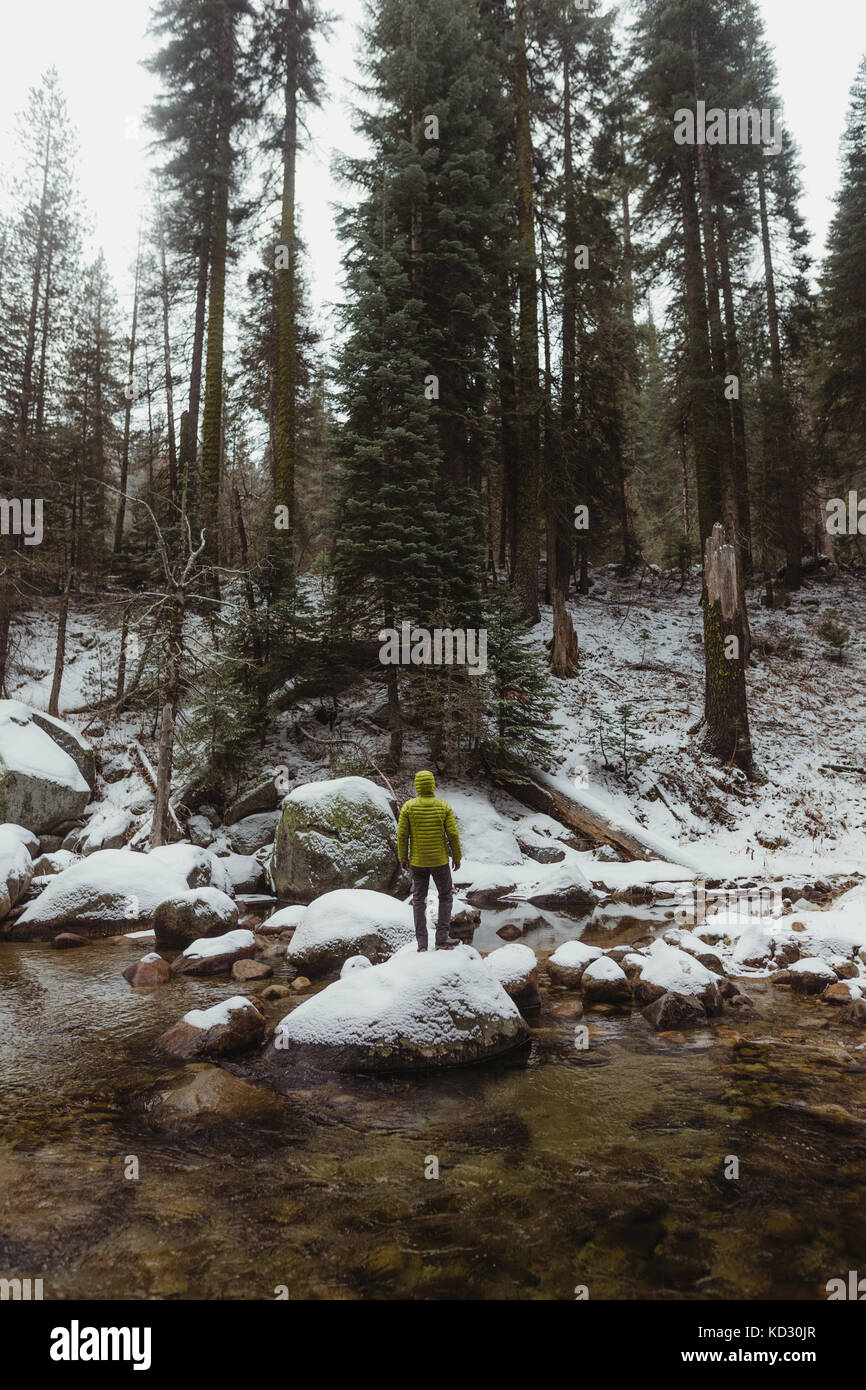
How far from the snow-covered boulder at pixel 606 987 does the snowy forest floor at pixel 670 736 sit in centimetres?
490

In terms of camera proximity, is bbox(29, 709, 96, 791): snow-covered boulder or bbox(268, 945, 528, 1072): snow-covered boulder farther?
bbox(29, 709, 96, 791): snow-covered boulder

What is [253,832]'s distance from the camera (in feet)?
45.3

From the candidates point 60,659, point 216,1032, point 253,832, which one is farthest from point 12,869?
point 60,659

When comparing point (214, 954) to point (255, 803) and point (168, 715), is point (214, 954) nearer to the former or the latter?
point (168, 715)

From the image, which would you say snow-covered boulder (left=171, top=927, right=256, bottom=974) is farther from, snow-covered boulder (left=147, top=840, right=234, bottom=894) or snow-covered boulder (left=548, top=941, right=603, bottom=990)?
snow-covered boulder (left=548, top=941, right=603, bottom=990)

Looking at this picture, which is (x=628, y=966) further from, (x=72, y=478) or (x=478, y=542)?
(x=72, y=478)

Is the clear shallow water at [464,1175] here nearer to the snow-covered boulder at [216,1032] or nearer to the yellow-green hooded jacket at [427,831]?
the snow-covered boulder at [216,1032]

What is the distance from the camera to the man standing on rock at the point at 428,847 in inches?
293

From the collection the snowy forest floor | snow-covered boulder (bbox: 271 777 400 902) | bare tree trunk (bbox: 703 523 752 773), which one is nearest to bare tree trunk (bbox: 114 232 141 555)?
the snowy forest floor

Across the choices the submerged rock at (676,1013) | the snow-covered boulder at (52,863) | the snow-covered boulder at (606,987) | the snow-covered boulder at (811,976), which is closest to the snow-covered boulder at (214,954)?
the snow-covered boulder at (606,987)

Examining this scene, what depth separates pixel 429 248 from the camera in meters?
17.0

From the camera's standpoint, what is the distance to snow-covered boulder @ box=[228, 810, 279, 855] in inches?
534

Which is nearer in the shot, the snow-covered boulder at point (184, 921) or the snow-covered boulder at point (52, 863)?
the snow-covered boulder at point (184, 921)

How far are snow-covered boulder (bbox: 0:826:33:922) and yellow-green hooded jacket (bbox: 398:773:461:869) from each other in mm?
7071
